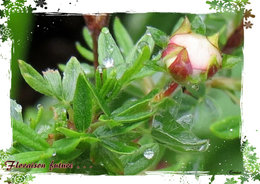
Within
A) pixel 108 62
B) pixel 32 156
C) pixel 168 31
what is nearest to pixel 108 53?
pixel 108 62

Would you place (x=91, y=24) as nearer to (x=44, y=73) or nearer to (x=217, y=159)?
(x=44, y=73)

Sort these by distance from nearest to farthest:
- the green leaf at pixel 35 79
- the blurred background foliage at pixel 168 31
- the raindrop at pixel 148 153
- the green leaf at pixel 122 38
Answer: the green leaf at pixel 35 79, the raindrop at pixel 148 153, the blurred background foliage at pixel 168 31, the green leaf at pixel 122 38

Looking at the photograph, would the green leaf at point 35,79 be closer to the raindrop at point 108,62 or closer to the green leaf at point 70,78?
the green leaf at point 70,78

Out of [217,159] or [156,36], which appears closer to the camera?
[156,36]

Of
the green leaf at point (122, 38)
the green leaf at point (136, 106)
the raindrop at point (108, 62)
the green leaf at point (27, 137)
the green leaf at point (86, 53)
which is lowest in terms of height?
the green leaf at point (27, 137)

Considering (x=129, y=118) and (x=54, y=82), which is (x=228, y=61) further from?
(x=54, y=82)

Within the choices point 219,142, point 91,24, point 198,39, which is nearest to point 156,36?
point 198,39

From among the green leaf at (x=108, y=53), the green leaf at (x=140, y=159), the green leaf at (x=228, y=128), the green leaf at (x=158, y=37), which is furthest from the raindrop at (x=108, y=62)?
the green leaf at (x=228, y=128)
